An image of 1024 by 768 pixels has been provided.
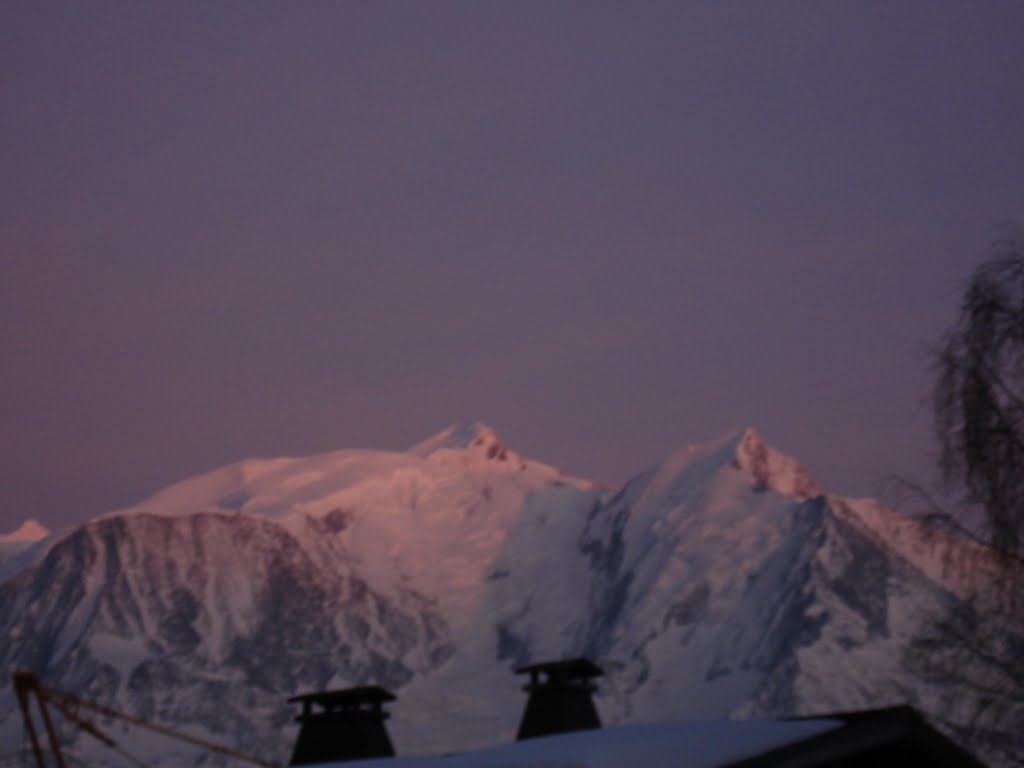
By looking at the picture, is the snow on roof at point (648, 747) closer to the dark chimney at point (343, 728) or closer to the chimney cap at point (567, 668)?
the dark chimney at point (343, 728)

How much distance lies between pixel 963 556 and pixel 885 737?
6370mm

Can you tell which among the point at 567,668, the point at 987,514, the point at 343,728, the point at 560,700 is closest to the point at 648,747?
the point at 987,514

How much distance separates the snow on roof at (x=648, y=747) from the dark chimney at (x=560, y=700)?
37.2 meters

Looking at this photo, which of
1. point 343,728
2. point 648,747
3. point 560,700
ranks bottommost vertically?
point 560,700

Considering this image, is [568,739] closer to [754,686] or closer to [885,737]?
[885,737]

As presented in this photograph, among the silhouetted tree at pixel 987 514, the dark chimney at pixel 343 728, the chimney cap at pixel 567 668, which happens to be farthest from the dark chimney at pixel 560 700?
the silhouetted tree at pixel 987 514

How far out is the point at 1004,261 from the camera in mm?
22828

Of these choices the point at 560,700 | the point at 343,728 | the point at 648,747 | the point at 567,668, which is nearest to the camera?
the point at 648,747

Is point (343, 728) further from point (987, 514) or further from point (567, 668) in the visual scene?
point (987, 514)

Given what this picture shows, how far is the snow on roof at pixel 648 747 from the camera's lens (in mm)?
13359

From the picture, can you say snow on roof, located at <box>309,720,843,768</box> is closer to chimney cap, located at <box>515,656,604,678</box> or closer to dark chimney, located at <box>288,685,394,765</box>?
dark chimney, located at <box>288,685,394,765</box>

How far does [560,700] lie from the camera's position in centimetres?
5322

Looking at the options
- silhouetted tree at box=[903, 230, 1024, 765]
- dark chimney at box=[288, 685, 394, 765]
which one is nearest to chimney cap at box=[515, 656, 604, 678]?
dark chimney at box=[288, 685, 394, 765]

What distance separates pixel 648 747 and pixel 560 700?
39.9 metres
